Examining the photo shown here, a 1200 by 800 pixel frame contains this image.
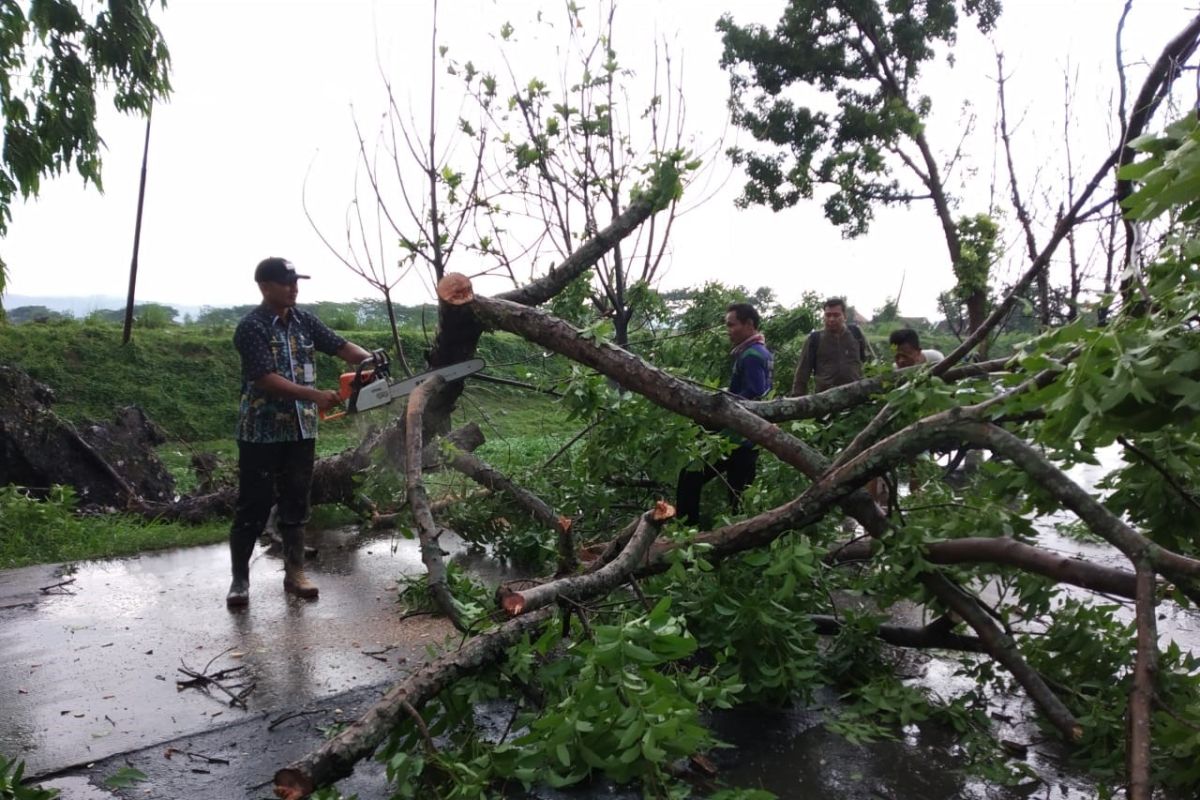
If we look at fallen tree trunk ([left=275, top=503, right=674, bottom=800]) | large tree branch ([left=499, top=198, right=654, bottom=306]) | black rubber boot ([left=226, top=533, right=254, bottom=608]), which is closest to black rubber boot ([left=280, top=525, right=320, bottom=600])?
black rubber boot ([left=226, top=533, right=254, bottom=608])

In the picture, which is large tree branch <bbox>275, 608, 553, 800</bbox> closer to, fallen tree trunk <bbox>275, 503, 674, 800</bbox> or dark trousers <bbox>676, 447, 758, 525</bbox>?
fallen tree trunk <bbox>275, 503, 674, 800</bbox>

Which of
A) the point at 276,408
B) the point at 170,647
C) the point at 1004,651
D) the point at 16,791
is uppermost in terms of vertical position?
the point at 276,408

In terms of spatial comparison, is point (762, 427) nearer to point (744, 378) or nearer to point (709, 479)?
point (709, 479)

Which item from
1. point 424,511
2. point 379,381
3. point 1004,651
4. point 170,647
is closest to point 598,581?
point 424,511

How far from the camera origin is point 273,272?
15.2ft

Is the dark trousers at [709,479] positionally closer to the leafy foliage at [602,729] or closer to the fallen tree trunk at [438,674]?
the fallen tree trunk at [438,674]

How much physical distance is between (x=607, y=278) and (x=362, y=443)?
2206 mm

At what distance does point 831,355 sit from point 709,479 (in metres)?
2.30

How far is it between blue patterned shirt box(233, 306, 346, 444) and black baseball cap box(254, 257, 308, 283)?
Result: 0.53ft

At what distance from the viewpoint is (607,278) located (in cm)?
654

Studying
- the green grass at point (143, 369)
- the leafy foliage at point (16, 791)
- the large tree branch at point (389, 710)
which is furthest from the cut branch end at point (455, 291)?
the green grass at point (143, 369)

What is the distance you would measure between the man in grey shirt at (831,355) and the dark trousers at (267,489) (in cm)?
360

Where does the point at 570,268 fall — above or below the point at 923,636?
above

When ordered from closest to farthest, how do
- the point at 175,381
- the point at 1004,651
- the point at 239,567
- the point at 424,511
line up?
the point at 1004,651 → the point at 424,511 → the point at 239,567 → the point at 175,381
